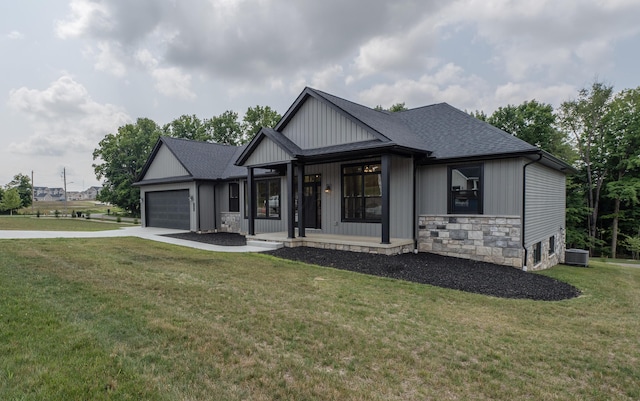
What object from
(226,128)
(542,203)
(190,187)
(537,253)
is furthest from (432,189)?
(226,128)

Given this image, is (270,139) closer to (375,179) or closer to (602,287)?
(375,179)

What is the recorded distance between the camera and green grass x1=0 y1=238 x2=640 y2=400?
2.56m

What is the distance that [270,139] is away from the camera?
1124 centimetres

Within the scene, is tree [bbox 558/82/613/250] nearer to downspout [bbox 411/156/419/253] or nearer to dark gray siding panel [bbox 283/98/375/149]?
downspout [bbox 411/156/419/253]

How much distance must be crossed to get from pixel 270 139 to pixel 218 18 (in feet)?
19.2

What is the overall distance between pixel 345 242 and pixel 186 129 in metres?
28.6

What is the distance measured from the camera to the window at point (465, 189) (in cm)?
931

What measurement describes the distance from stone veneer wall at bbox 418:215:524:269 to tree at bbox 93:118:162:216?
27.6 metres

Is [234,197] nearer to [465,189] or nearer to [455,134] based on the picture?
[455,134]

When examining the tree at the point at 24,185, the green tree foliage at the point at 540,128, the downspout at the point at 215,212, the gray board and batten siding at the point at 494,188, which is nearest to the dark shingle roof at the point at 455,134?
the gray board and batten siding at the point at 494,188

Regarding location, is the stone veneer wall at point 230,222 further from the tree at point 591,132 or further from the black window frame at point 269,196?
the tree at point 591,132

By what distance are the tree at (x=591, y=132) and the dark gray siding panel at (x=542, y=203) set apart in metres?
12.8

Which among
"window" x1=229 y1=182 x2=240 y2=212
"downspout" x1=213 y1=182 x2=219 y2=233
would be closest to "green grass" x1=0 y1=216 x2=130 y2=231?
"downspout" x1=213 y1=182 x2=219 y2=233

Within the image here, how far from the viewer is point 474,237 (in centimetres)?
927
